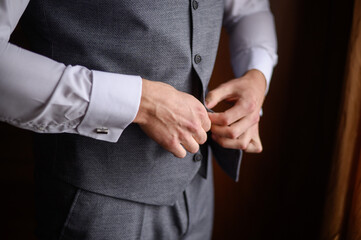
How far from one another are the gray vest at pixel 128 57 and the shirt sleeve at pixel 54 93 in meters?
0.07

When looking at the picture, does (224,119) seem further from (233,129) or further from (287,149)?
(287,149)

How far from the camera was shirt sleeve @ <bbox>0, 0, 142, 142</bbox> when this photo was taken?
604 mm

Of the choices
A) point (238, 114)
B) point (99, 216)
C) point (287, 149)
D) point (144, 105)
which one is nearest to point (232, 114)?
point (238, 114)

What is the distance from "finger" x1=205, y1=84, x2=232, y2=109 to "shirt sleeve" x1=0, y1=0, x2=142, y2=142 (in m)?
0.21

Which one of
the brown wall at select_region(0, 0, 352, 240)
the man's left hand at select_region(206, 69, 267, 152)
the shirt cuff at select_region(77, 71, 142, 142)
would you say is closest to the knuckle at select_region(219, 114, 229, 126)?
the man's left hand at select_region(206, 69, 267, 152)

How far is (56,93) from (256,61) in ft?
1.89

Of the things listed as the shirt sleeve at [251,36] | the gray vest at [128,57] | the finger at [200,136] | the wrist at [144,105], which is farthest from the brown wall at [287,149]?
the wrist at [144,105]

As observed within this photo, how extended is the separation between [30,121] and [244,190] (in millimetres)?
1049

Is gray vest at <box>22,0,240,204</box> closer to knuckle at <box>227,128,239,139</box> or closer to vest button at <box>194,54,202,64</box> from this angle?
vest button at <box>194,54,202,64</box>

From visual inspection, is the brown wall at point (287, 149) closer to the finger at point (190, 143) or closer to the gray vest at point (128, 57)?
the gray vest at point (128, 57)

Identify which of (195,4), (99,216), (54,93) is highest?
(195,4)

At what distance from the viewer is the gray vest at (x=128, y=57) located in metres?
0.68

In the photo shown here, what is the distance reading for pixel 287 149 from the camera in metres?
1.34

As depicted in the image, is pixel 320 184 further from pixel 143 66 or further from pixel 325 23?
pixel 143 66
